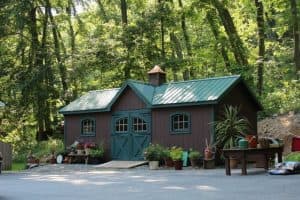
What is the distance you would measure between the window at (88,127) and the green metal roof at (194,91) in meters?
3.54

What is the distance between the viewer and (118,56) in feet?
94.6

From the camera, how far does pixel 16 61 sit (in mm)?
29938

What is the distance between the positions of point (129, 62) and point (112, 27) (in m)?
2.59

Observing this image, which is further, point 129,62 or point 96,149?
point 129,62

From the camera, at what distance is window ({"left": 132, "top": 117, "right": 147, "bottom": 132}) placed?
20.8 meters

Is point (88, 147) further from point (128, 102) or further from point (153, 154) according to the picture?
point (153, 154)

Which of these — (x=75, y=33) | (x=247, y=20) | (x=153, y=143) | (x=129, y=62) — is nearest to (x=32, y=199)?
(x=153, y=143)

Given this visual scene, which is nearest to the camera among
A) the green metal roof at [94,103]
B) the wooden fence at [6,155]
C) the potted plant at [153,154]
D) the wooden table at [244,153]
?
the wooden table at [244,153]

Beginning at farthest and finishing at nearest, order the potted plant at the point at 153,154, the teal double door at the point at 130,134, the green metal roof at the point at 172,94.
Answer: the teal double door at the point at 130,134
the green metal roof at the point at 172,94
the potted plant at the point at 153,154

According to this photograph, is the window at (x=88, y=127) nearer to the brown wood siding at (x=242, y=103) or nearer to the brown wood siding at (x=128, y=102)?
the brown wood siding at (x=128, y=102)

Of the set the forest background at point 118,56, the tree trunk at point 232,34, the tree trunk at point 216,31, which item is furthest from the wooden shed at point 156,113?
the tree trunk at point 216,31

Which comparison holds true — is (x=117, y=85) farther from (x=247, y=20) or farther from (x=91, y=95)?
(x=247, y=20)

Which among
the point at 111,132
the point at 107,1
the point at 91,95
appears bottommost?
the point at 111,132

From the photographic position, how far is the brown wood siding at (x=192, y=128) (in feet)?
61.7
